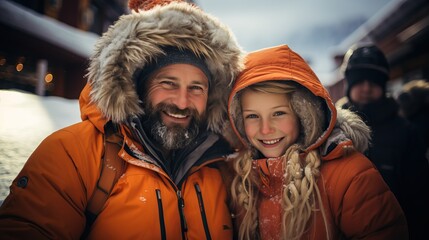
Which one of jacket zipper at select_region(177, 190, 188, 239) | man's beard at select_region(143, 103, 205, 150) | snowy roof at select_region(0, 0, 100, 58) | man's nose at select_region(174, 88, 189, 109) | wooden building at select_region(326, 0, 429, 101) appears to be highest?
wooden building at select_region(326, 0, 429, 101)

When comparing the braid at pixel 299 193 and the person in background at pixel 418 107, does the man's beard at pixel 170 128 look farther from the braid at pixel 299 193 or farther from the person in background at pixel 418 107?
the person in background at pixel 418 107

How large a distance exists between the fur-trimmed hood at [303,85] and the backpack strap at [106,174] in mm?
922

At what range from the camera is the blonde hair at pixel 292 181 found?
1721 millimetres

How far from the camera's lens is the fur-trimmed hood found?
6.15 ft

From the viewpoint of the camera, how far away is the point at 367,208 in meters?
1.55

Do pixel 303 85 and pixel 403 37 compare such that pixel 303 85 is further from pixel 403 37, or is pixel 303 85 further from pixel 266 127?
pixel 403 37

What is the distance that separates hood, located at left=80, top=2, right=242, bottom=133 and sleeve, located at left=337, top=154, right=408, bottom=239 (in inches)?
42.0

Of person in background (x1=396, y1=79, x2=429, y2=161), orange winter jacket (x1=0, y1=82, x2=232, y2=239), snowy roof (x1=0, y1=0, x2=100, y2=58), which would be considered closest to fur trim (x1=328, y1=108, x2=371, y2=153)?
orange winter jacket (x1=0, y1=82, x2=232, y2=239)

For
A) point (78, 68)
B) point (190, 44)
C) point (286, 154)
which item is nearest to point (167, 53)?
point (190, 44)

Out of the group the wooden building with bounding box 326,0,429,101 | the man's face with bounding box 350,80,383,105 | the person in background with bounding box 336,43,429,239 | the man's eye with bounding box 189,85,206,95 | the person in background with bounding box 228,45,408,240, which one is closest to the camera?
the person in background with bounding box 228,45,408,240

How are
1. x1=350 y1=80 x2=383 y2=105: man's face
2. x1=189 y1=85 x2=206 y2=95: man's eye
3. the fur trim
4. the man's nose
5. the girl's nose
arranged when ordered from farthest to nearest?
x1=350 y1=80 x2=383 y2=105: man's face → x1=189 y1=85 x2=206 y2=95: man's eye → the man's nose → the girl's nose → the fur trim

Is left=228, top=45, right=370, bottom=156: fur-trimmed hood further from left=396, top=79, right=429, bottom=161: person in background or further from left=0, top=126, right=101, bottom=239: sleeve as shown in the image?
left=396, top=79, right=429, bottom=161: person in background

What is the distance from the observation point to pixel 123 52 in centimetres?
197

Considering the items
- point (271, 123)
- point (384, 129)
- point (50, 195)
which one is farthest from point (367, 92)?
point (50, 195)
